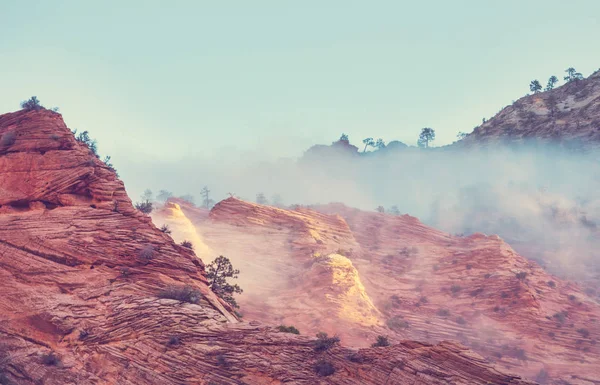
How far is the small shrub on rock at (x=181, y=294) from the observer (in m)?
22.8

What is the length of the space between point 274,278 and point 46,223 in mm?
25966

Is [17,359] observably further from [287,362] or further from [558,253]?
[558,253]

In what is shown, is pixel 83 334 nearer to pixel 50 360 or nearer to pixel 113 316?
pixel 113 316

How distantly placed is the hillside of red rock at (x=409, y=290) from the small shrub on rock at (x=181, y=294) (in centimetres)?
1440

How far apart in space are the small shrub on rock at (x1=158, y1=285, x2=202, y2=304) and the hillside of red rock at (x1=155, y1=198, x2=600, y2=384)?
14.4 metres

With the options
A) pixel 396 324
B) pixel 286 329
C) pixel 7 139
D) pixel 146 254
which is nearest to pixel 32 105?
pixel 7 139

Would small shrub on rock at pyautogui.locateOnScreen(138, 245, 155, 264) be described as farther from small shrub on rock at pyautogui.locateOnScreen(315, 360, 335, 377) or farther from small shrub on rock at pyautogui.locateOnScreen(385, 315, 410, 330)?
small shrub on rock at pyautogui.locateOnScreen(385, 315, 410, 330)

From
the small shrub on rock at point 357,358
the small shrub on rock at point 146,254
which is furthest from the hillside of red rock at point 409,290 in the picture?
the small shrub on rock at point 146,254

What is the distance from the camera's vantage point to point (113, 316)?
69.2ft

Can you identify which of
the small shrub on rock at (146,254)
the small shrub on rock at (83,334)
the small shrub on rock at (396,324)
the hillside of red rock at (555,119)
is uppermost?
the hillside of red rock at (555,119)

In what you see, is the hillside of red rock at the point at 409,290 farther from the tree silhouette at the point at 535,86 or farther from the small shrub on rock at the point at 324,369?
the tree silhouette at the point at 535,86

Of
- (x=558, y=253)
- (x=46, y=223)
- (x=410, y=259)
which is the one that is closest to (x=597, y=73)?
(x=558, y=253)

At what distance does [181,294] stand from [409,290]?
31.4m

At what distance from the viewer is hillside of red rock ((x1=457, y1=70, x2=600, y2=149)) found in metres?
88.9
